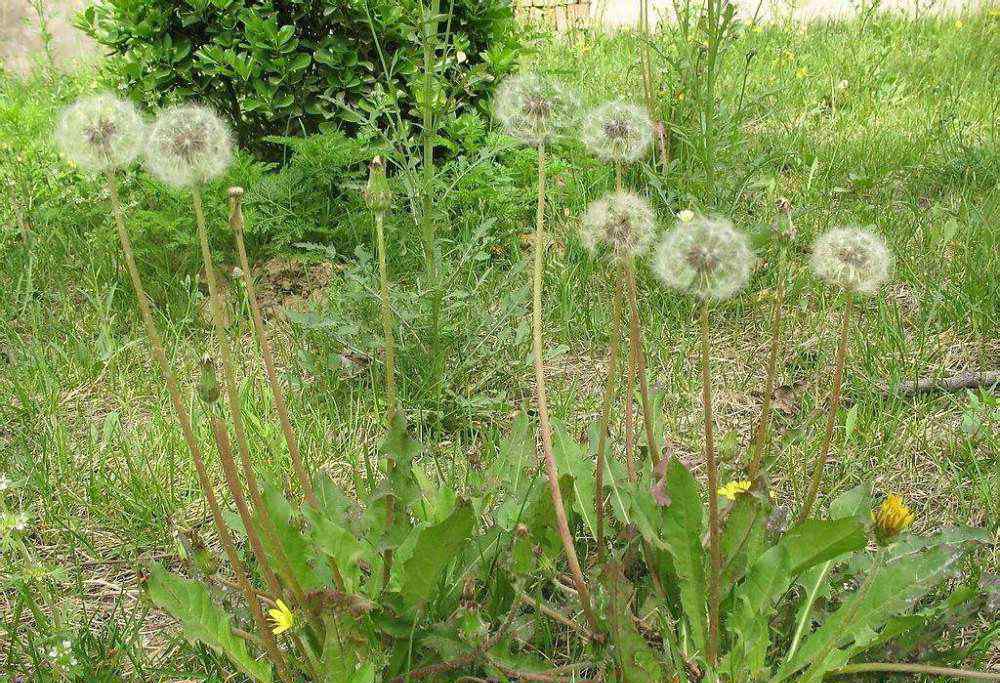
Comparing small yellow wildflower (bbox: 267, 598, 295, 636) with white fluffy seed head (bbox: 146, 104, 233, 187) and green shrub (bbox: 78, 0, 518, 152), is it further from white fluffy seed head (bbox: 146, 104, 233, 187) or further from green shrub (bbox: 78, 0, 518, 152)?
green shrub (bbox: 78, 0, 518, 152)

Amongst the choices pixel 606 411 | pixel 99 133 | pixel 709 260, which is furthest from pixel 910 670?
pixel 99 133

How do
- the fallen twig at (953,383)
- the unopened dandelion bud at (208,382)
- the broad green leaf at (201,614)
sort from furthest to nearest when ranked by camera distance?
the fallen twig at (953,383) < the broad green leaf at (201,614) < the unopened dandelion bud at (208,382)

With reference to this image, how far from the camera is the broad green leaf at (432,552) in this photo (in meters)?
1.40

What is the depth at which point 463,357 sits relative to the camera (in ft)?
8.39

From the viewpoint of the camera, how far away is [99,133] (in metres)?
1.26

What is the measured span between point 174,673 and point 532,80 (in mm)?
1307

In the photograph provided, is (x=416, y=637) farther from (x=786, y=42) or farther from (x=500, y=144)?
(x=786, y=42)

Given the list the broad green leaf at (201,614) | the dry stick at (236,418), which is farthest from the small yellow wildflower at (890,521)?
the broad green leaf at (201,614)

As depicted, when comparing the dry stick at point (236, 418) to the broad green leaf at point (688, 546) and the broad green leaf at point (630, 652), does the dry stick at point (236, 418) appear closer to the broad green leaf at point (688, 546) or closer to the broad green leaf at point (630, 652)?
the broad green leaf at point (630, 652)

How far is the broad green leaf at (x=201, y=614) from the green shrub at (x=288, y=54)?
1.96 m

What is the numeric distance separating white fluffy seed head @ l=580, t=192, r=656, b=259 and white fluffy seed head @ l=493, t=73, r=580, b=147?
0.19 m

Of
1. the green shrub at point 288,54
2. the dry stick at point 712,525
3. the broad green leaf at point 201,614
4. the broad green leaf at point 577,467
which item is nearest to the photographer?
the dry stick at point 712,525

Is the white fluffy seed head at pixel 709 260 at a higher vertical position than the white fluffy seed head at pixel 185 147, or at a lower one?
lower

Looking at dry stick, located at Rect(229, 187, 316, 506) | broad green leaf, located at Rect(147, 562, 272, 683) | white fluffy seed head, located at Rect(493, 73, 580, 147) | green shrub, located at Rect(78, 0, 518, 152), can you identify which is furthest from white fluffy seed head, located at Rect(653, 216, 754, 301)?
green shrub, located at Rect(78, 0, 518, 152)
